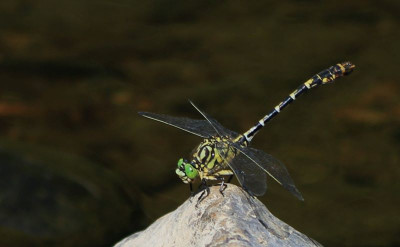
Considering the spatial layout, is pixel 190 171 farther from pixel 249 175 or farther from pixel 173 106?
pixel 173 106

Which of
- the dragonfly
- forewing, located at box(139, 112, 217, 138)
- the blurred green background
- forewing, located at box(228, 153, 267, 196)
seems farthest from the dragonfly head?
the blurred green background

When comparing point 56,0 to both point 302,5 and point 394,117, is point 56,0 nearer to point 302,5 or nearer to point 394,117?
point 302,5

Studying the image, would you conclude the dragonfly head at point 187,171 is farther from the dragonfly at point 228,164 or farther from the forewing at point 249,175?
the forewing at point 249,175

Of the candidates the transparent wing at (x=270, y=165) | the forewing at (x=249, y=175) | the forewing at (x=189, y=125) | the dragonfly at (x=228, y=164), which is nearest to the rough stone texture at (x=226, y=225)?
the forewing at (x=249, y=175)

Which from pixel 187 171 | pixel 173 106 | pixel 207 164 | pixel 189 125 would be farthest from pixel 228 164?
pixel 173 106

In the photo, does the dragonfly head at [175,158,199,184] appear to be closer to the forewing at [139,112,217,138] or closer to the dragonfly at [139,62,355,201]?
the dragonfly at [139,62,355,201]

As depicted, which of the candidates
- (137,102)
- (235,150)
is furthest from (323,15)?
(235,150)
